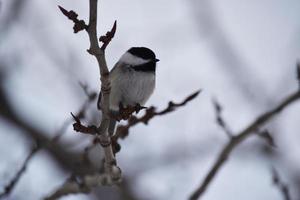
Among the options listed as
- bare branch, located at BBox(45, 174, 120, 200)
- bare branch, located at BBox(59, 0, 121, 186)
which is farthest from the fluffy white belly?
bare branch, located at BBox(59, 0, 121, 186)

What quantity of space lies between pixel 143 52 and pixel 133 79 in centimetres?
20

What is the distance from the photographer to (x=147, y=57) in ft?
8.55

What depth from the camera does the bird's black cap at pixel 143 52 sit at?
8.55 ft

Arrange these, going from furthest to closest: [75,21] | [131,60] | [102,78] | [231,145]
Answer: [131,60] → [231,145] → [102,78] → [75,21]

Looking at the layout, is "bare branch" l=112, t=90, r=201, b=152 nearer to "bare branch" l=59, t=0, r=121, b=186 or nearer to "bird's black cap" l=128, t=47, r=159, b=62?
"bare branch" l=59, t=0, r=121, b=186

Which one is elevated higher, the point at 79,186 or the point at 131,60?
the point at 131,60

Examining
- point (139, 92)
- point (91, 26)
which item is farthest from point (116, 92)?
point (91, 26)

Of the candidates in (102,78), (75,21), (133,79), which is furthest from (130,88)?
(75,21)

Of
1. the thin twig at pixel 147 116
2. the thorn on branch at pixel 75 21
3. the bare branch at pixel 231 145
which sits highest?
the thorn on branch at pixel 75 21

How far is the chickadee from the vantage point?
8.07 ft

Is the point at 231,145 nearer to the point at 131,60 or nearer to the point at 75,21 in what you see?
the point at 131,60

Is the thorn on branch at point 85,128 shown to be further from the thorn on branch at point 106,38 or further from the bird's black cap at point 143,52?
the bird's black cap at point 143,52

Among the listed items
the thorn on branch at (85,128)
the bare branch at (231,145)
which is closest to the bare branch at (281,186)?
the bare branch at (231,145)

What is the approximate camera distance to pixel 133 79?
249 centimetres
